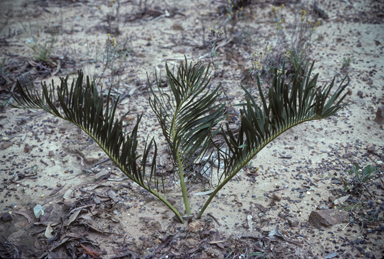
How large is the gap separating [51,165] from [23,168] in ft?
0.87

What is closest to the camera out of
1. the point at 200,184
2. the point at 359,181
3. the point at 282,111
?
the point at 282,111

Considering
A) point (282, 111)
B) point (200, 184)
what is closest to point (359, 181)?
point (282, 111)

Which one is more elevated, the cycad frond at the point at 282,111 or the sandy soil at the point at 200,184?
the cycad frond at the point at 282,111

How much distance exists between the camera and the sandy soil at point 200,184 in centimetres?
222

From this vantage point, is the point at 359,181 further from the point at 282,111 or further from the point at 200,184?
the point at 200,184

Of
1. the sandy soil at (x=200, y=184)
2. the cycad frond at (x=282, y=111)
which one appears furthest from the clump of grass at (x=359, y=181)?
the cycad frond at (x=282, y=111)

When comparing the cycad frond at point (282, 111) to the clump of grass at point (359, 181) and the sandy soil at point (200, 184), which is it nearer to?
the sandy soil at point (200, 184)

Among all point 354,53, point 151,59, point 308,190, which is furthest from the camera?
point 151,59

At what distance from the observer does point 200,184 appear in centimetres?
282

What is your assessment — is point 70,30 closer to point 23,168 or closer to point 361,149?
point 23,168

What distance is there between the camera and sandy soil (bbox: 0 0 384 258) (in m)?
2.22

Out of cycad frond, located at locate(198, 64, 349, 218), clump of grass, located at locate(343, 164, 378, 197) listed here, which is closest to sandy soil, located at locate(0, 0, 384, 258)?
clump of grass, located at locate(343, 164, 378, 197)

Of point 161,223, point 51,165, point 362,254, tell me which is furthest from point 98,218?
point 362,254

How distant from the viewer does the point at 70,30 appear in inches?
219
